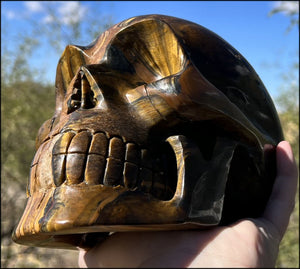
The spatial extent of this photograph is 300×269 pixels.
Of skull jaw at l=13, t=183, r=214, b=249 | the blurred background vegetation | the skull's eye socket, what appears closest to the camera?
skull jaw at l=13, t=183, r=214, b=249

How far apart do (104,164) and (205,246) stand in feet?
1.10

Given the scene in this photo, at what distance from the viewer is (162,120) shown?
109 cm

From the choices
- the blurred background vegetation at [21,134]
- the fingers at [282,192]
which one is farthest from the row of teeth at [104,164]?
the blurred background vegetation at [21,134]

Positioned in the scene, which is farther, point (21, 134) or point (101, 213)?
point (21, 134)

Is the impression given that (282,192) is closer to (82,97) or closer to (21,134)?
(82,97)

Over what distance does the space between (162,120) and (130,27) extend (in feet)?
1.01

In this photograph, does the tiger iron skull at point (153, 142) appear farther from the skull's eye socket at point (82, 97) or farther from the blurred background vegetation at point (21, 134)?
the blurred background vegetation at point (21, 134)

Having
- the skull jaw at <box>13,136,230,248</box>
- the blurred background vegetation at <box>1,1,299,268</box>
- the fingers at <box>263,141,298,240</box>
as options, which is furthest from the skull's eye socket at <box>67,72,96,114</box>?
the blurred background vegetation at <box>1,1,299,268</box>

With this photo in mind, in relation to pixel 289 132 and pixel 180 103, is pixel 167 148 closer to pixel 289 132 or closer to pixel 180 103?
pixel 180 103

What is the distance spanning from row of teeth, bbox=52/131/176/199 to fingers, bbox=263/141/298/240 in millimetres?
372

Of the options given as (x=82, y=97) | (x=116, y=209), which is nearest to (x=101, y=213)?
(x=116, y=209)

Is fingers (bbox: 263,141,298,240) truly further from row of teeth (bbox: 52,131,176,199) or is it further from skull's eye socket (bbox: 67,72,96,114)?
skull's eye socket (bbox: 67,72,96,114)

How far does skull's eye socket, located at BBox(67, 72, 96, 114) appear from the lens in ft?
3.75

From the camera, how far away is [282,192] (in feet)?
4.07
